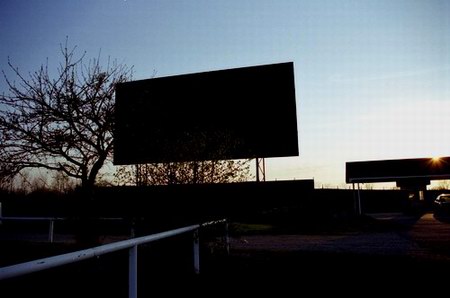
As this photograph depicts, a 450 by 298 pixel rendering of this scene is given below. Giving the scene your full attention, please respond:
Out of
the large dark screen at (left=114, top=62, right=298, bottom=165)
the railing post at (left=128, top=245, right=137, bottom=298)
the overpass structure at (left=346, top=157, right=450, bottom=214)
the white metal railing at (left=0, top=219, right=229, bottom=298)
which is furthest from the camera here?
the overpass structure at (left=346, top=157, right=450, bottom=214)

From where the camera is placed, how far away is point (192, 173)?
21.3ft

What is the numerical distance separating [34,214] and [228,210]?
16.6 metres

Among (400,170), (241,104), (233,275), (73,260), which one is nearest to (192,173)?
(233,275)

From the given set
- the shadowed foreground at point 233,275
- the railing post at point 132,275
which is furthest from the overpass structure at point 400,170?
the railing post at point 132,275

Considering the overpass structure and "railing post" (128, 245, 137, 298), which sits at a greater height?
the overpass structure

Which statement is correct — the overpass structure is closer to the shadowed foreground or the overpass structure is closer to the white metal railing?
the shadowed foreground

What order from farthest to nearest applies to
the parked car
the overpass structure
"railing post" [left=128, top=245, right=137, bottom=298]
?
the overpass structure < the parked car < "railing post" [left=128, top=245, right=137, bottom=298]

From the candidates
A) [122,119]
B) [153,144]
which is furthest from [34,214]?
[153,144]

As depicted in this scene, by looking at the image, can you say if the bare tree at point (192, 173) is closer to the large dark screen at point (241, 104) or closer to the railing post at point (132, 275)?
the railing post at point (132, 275)

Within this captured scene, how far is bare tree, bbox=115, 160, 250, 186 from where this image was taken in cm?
648

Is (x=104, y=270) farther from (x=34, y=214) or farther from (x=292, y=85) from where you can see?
(x=34, y=214)

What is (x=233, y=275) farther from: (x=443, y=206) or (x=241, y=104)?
(x=443, y=206)

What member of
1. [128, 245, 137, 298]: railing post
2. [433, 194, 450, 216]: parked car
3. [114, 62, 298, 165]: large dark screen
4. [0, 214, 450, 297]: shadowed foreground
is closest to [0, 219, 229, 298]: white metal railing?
[128, 245, 137, 298]: railing post

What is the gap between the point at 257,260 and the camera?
23.8 feet
